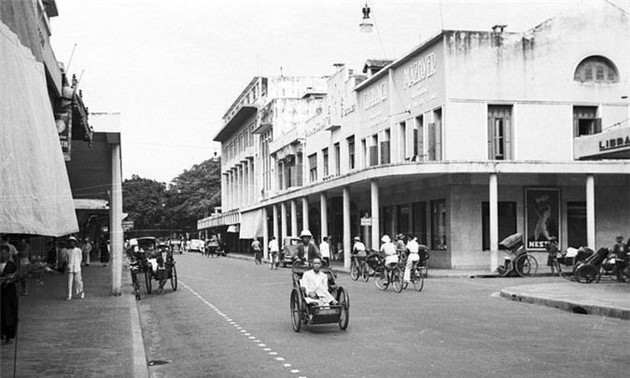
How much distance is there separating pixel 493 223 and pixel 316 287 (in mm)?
17399

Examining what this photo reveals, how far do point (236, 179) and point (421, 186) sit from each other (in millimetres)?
50261

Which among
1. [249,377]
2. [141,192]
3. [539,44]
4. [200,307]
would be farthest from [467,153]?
[141,192]

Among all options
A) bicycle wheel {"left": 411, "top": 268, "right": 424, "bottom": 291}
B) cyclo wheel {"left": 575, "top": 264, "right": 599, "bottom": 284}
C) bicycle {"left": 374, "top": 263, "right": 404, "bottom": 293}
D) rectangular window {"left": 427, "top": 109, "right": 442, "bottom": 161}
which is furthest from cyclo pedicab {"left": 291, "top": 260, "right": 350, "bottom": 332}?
rectangular window {"left": 427, "top": 109, "right": 442, "bottom": 161}

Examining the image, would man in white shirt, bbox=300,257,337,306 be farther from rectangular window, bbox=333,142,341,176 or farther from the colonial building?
rectangular window, bbox=333,142,341,176

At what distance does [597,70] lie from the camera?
Result: 33.2 m

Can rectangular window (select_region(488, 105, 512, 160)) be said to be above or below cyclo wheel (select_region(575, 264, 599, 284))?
above

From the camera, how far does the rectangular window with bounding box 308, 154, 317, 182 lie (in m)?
51.4

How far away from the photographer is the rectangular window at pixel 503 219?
32.5m

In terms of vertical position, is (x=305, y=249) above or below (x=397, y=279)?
above

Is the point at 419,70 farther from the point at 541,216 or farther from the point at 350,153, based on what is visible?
the point at 350,153

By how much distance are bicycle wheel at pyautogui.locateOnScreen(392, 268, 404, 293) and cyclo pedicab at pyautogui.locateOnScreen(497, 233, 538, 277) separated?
641 cm

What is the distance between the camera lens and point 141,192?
334 feet

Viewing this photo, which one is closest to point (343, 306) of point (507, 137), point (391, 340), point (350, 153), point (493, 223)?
point (391, 340)

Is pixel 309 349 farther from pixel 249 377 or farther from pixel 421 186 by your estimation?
pixel 421 186
